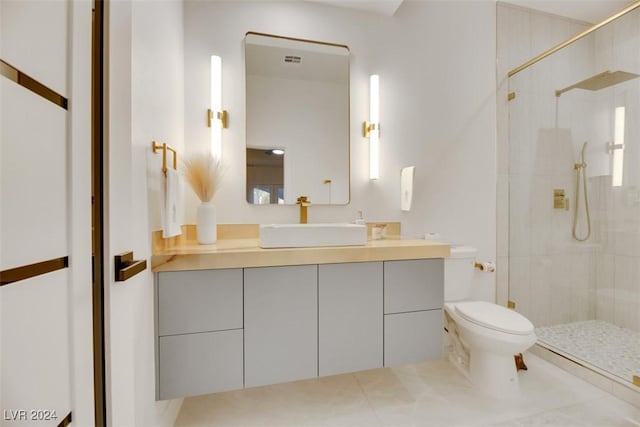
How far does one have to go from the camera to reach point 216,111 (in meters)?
1.85

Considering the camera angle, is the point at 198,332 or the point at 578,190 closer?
Result: the point at 198,332

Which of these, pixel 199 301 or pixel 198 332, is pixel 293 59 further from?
pixel 198 332

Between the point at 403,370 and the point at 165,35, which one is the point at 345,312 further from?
the point at 165,35

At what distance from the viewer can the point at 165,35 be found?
1.41m

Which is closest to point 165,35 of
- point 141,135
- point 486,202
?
point 141,135

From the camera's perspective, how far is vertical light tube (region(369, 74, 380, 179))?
212 cm

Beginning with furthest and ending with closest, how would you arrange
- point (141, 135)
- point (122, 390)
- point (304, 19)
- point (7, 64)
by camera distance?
point (304, 19)
point (141, 135)
point (122, 390)
point (7, 64)

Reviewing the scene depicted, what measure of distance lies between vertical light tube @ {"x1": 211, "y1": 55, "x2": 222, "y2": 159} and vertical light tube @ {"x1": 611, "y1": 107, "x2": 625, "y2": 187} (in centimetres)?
260

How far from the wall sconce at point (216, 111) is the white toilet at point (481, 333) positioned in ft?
5.53

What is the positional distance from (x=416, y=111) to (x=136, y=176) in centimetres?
189

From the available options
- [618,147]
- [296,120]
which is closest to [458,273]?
[618,147]

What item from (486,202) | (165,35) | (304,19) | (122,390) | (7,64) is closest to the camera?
(7,64)

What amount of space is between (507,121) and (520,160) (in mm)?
326

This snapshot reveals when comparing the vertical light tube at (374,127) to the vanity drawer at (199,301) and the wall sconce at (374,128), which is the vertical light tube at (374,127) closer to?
the wall sconce at (374,128)
